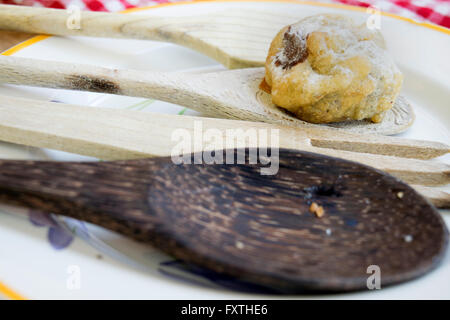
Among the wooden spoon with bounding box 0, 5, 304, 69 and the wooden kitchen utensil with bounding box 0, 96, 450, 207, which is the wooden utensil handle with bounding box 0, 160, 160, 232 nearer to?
the wooden kitchen utensil with bounding box 0, 96, 450, 207

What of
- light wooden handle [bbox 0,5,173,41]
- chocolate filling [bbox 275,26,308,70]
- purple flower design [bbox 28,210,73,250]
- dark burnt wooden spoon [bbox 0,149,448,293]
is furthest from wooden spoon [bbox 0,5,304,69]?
purple flower design [bbox 28,210,73,250]

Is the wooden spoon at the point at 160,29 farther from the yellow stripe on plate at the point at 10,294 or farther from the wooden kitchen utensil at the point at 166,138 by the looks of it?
the yellow stripe on plate at the point at 10,294

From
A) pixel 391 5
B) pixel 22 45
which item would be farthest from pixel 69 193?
pixel 391 5

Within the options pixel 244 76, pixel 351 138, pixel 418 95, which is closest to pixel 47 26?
pixel 244 76

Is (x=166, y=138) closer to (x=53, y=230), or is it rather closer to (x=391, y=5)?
(x=53, y=230)

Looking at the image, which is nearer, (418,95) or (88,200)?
(88,200)
